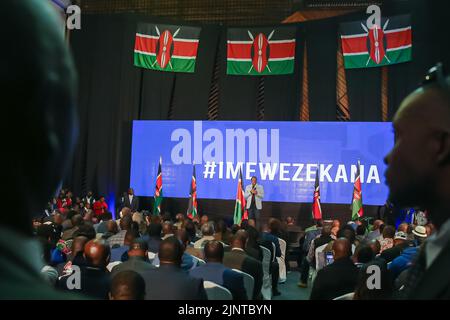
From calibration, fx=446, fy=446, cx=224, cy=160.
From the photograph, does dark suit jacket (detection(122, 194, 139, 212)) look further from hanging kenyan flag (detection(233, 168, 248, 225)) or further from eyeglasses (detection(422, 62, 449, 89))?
eyeglasses (detection(422, 62, 449, 89))

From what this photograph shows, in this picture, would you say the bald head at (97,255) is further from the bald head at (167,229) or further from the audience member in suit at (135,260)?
the bald head at (167,229)

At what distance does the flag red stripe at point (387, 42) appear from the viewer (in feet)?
35.5

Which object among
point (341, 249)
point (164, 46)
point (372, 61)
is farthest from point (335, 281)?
point (164, 46)

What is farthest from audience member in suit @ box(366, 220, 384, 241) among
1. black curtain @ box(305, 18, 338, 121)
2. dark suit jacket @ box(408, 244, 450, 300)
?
black curtain @ box(305, 18, 338, 121)

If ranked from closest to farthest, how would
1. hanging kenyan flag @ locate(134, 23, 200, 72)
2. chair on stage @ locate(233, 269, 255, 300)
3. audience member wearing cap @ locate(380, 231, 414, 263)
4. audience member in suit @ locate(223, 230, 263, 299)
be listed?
1. chair on stage @ locate(233, 269, 255, 300)
2. audience member in suit @ locate(223, 230, 263, 299)
3. audience member wearing cap @ locate(380, 231, 414, 263)
4. hanging kenyan flag @ locate(134, 23, 200, 72)

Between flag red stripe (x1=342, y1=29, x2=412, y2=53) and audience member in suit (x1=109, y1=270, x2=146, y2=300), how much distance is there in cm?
1059

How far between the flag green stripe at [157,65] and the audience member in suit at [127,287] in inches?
440

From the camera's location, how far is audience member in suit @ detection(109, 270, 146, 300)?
1.94 metres

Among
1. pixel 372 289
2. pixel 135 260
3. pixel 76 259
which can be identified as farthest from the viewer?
pixel 76 259

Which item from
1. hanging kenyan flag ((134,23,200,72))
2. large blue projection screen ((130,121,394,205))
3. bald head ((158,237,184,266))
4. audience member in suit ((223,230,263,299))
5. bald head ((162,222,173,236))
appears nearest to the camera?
bald head ((158,237,184,266))

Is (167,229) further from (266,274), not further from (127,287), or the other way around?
Result: (127,287)

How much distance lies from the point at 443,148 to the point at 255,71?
1164 centimetres

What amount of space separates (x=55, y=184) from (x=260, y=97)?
12.4 metres

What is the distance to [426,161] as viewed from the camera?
98cm
